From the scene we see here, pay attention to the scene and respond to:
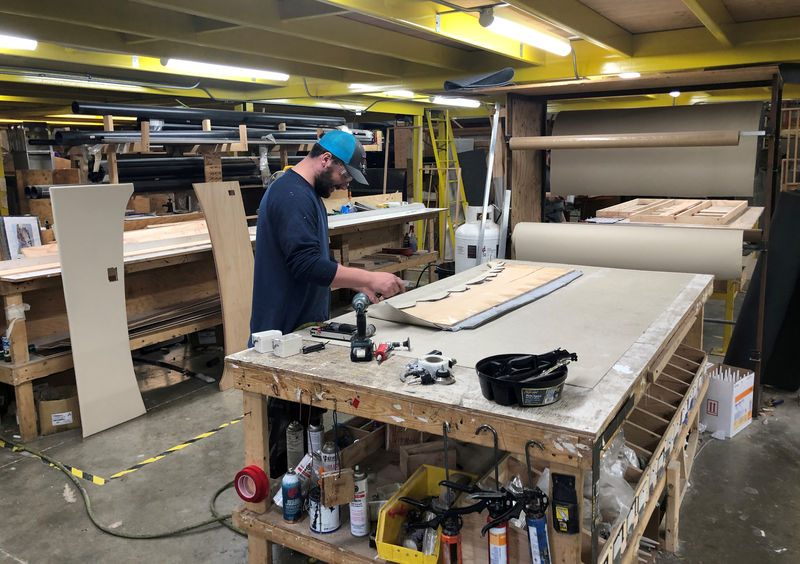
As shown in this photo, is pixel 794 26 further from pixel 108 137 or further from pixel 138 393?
pixel 138 393

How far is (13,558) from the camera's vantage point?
2.52 meters

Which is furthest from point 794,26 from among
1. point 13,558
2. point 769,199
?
point 13,558

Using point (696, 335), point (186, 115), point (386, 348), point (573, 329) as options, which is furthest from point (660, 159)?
point (186, 115)

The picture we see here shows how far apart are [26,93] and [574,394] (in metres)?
8.74

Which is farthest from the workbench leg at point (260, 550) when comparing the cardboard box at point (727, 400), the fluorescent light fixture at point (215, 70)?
the fluorescent light fixture at point (215, 70)

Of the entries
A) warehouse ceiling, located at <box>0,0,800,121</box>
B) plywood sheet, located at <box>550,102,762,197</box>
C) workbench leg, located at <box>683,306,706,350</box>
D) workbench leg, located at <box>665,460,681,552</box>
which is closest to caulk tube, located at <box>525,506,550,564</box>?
workbench leg, located at <box>665,460,681,552</box>

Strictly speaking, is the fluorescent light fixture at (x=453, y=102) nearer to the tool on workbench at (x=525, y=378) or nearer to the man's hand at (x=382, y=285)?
the man's hand at (x=382, y=285)

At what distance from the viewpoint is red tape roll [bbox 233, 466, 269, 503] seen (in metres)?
1.94

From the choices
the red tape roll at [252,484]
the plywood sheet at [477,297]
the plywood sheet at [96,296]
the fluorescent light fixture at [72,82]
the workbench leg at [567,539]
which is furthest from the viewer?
the fluorescent light fixture at [72,82]

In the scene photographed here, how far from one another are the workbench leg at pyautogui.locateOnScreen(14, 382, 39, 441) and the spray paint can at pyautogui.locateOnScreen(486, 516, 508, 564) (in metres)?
3.04

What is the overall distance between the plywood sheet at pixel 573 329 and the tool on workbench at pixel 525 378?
0.25 ft

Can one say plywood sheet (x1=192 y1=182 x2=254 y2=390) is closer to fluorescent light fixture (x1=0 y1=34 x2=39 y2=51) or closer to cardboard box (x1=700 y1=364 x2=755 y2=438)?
fluorescent light fixture (x1=0 y1=34 x2=39 y2=51)

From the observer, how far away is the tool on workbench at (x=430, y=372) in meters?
1.64

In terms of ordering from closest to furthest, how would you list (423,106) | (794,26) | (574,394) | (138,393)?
1. (574,394)
2. (138,393)
3. (794,26)
4. (423,106)
